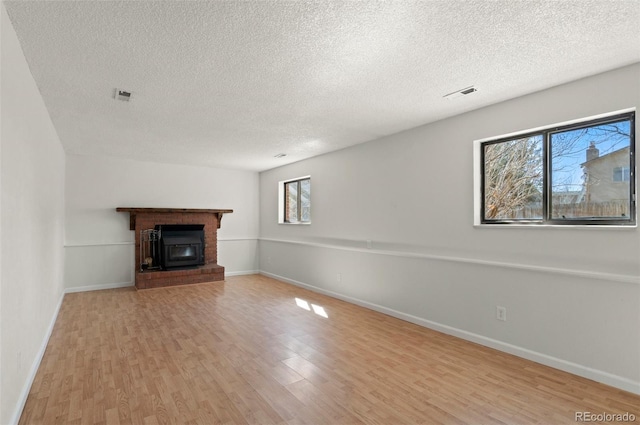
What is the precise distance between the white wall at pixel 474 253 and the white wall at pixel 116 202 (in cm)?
A: 261

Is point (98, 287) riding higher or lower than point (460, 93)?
lower

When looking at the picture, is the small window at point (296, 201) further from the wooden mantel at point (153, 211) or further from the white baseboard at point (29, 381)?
the white baseboard at point (29, 381)

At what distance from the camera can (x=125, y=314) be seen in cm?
425

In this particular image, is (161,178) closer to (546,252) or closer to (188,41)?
(188,41)

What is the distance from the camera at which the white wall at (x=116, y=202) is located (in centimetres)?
561

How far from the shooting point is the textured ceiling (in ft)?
5.85

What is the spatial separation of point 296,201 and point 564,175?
15.0ft

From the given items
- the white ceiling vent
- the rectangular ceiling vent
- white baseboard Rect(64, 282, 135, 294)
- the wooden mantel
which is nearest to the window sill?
the rectangular ceiling vent

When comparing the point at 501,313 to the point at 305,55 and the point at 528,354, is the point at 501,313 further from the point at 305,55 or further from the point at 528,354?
the point at 305,55

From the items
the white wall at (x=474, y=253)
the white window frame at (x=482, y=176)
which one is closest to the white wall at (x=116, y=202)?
the white wall at (x=474, y=253)

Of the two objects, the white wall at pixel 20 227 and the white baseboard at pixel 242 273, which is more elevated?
the white wall at pixel 20 227

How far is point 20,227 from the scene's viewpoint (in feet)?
7.17

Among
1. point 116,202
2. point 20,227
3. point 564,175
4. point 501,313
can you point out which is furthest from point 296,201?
point 20,227

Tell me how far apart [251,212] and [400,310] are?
4440 mm
